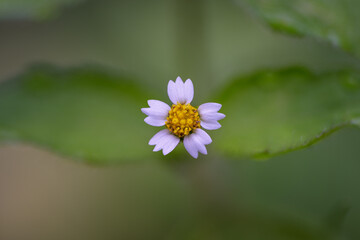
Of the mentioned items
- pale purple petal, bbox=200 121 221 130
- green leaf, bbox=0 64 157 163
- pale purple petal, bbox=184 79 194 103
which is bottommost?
pale purple petal, bbox=200 121 221 130

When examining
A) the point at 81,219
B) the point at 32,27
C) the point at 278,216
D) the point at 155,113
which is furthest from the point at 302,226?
the point at 32,27

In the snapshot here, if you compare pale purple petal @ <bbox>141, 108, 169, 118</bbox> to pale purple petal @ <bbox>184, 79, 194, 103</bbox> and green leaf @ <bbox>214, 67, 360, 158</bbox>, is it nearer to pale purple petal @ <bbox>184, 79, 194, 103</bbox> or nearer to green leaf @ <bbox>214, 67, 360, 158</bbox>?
pale purple petal @ <bbox>184, 79, 194, 103</bbox>

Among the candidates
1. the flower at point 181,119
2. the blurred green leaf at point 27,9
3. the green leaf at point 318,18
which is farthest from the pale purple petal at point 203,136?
the blurred green leaf at point 27,9

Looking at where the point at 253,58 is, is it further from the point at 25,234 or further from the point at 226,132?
the point at 25,234

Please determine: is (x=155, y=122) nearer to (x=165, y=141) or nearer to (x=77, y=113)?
(x=165, y=141)

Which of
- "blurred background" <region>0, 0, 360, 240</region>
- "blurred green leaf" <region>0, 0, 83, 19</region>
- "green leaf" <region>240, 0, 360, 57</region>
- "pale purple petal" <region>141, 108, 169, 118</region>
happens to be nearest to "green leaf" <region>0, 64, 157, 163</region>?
"blurred background" <region>0, 0, 360, 240</region>

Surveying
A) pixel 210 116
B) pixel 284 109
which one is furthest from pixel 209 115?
pixel 284 109

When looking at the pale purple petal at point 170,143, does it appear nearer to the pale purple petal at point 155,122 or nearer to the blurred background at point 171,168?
the pale purple petal at point 155,122
